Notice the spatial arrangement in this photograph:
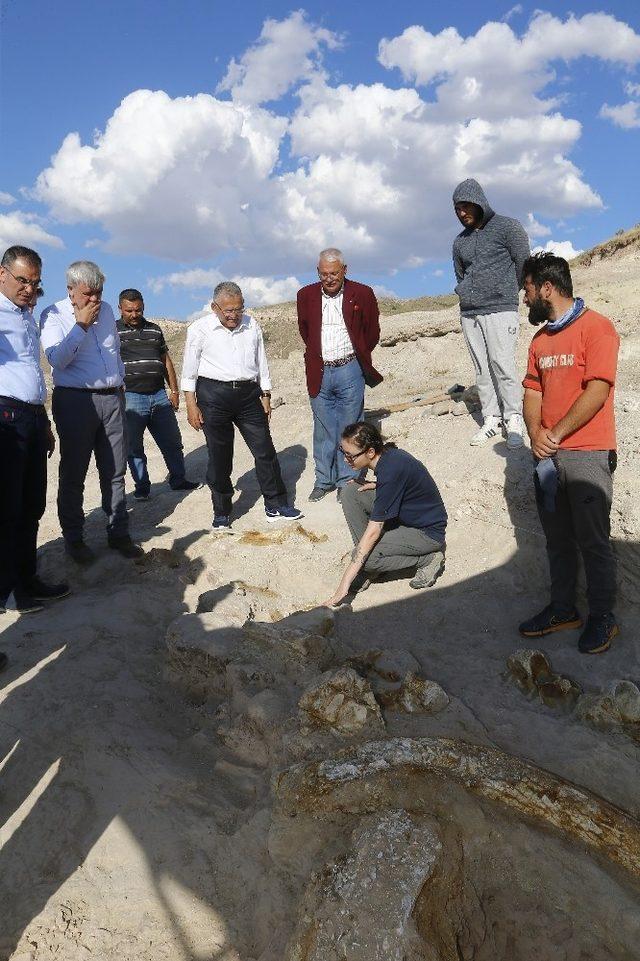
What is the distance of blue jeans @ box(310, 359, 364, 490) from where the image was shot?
5.30 metres

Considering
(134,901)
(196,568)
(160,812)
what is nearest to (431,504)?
(196,568)

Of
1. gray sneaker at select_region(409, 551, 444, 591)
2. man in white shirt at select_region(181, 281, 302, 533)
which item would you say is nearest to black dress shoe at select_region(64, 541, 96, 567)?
man in white shirt at select_region(181, 281, 302, 533)

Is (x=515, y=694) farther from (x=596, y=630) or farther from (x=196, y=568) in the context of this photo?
(x=196, y=568)

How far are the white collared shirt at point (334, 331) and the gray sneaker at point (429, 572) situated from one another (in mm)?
2032

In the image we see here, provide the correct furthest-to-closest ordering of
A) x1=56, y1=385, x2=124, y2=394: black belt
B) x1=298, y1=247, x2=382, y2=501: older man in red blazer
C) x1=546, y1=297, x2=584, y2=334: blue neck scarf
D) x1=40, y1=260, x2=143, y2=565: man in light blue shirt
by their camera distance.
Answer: x1=298, y1=247, x2=382, y2=501: older man in red blazer
x1=56, y1=385, x2=124, y2=394: black belt
x1=40, y1=260, x2=143, y2=565: man in light blue shirt
x1=546, y1=297, x2=584, y2=334: blue neck scarf

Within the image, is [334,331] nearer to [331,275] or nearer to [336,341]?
[336,341]

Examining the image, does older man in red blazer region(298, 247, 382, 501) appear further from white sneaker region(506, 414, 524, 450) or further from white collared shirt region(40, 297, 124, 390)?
white collared shirt region(40, 297, 124, 390)

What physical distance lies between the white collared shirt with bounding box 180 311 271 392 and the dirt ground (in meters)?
1.35

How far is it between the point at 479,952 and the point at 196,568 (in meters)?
3.16

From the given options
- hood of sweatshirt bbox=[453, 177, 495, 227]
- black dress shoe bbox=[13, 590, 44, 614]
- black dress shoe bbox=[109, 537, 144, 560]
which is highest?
hood of sweatshirt bbox=[453, 177, 495, 227]

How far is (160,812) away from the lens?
2.52m

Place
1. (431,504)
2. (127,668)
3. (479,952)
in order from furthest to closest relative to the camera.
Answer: (431,504) → (127,668) → (479,952)

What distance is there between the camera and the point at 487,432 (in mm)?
5316

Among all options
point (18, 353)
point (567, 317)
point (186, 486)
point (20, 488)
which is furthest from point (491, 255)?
point (20, 488)
